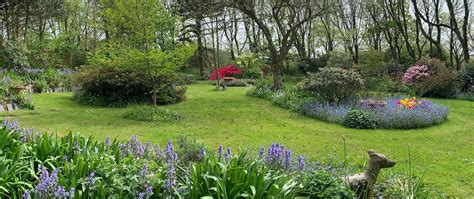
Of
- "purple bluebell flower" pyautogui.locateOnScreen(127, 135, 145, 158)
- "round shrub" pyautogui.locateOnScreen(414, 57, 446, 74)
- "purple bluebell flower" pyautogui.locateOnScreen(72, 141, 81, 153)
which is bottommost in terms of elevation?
"purple bluebell flower" pyautogui.locateOnScreen(127, 135, 145, 158)

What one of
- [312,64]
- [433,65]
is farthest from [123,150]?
[312,64]

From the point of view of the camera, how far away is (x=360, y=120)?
10250 millimetres

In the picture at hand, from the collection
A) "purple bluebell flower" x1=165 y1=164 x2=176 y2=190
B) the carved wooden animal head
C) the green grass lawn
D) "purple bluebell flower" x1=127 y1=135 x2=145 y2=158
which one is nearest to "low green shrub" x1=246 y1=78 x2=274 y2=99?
the green grass lawn

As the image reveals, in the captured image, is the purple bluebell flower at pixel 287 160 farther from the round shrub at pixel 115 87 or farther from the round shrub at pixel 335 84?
the round shrub at pixel 115 87

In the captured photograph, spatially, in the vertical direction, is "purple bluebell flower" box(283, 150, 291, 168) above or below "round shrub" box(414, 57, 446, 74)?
below

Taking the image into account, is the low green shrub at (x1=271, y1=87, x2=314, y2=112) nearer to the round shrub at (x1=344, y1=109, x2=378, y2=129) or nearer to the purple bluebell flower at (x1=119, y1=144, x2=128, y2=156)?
the round shrub at (x1=344, y1=109, x2=378, y2=129)

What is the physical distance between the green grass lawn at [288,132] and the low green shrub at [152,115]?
0.33 metres

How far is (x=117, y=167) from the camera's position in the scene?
147 inches

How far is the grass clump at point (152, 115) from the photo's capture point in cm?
1092

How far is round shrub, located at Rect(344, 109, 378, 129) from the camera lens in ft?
33.5

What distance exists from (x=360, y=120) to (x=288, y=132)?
210 cm

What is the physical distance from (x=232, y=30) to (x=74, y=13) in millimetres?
13549

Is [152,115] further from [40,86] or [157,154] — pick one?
[40,86]

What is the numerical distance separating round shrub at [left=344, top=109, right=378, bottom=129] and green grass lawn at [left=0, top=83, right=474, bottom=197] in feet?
1.25
